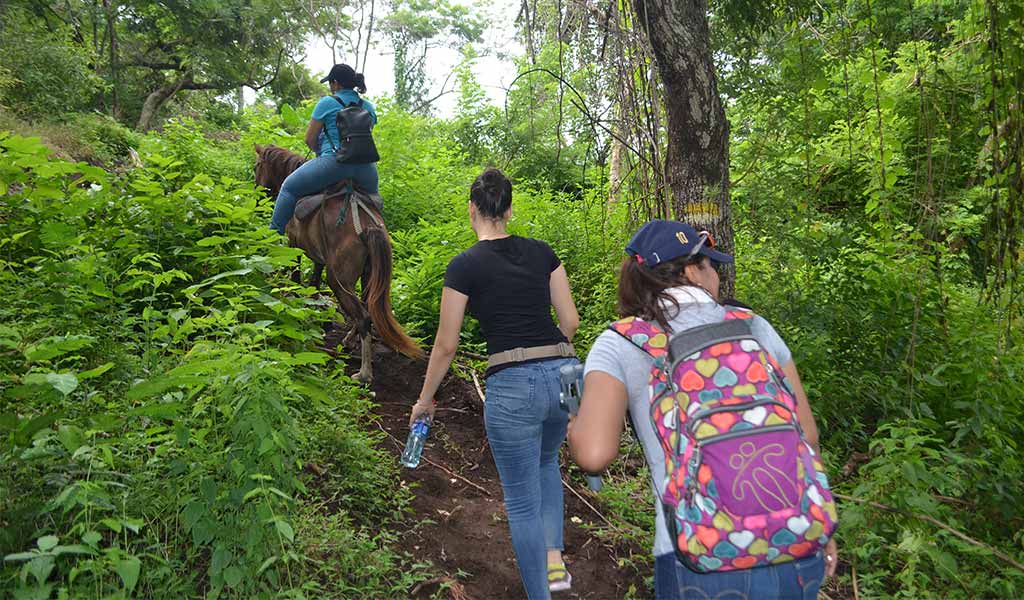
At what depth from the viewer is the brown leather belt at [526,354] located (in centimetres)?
353

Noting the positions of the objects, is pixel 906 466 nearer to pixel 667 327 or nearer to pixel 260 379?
pixel 667 327

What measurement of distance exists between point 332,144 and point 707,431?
18.8ft

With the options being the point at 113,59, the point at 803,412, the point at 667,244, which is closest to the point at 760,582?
the point at 803,412

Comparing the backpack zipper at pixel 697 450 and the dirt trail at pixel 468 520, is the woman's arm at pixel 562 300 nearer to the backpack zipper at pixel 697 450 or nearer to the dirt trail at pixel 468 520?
the dirt trail at pixel 468 520

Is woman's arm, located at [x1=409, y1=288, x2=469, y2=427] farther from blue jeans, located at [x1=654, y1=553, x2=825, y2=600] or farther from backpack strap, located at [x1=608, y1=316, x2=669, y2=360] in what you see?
blue jeans, located at [x1=654, y1=553, x2=825, y2=600]

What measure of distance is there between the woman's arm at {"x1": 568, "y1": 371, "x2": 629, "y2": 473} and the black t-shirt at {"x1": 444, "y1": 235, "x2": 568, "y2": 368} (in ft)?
4.62

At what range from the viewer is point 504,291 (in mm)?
3564

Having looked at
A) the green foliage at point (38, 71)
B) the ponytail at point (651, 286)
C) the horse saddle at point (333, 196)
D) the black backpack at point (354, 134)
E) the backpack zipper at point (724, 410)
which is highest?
the green foliage at point (38, 71)

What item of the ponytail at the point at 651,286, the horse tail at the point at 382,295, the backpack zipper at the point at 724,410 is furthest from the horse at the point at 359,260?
the backpack zipper at the point at 724,410

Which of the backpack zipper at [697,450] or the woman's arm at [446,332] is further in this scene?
the woman's arm at [446,332]

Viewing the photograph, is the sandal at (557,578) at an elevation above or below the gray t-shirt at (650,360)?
below

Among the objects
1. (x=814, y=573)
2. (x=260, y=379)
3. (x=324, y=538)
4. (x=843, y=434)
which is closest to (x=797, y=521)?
(x=814, y=573)

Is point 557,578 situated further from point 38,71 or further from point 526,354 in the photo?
point 38,71

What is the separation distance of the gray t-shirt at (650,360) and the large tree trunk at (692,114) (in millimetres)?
2254
